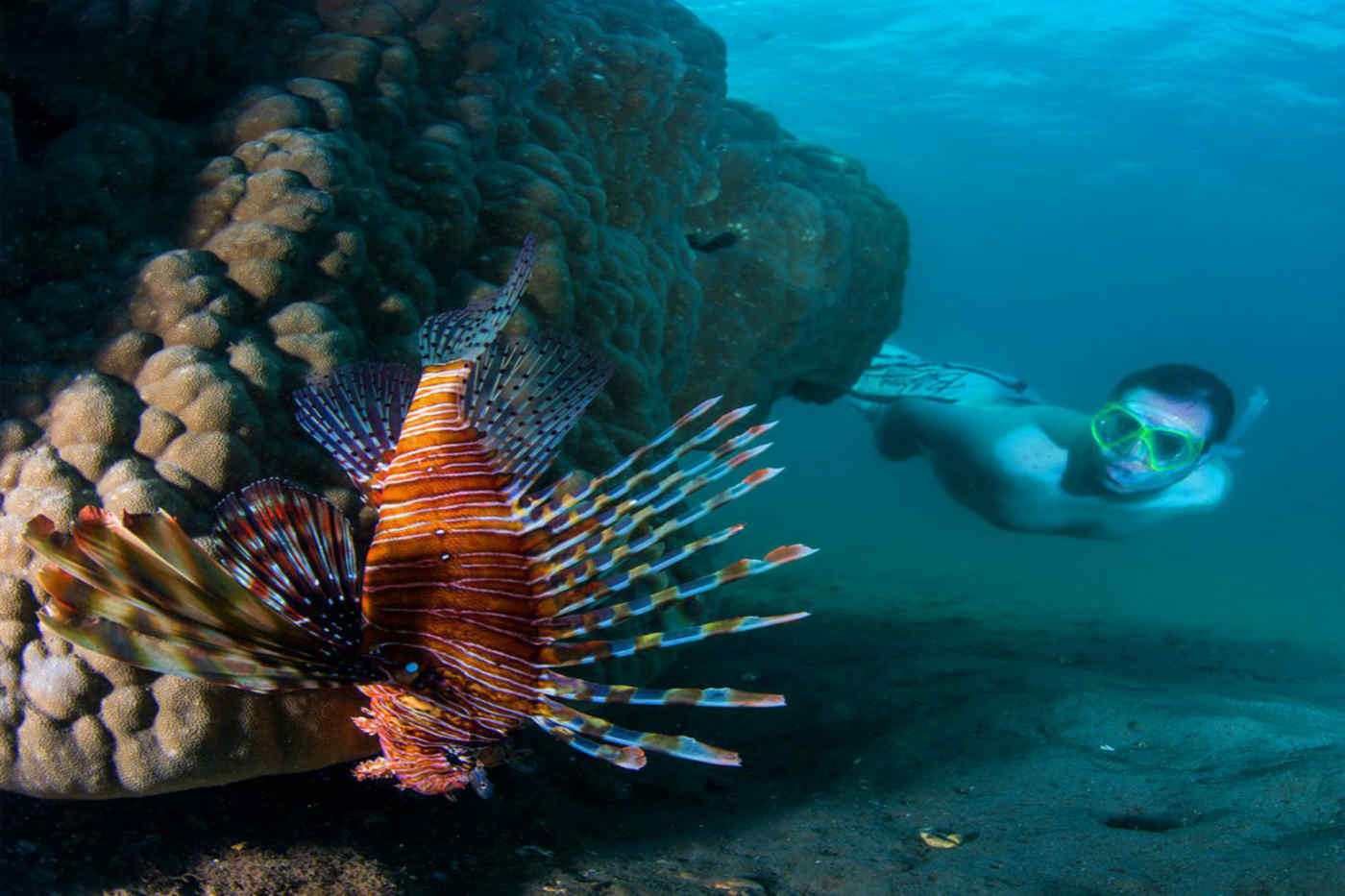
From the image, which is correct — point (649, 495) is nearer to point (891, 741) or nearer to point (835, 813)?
point (835, 813)

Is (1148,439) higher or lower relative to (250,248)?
lower

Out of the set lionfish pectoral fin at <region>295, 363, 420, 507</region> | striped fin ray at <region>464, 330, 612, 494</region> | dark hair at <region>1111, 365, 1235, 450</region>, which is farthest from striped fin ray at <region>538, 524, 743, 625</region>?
dark hair at <region>1111, 365, 1235, 450</region>

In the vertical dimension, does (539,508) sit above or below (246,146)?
below

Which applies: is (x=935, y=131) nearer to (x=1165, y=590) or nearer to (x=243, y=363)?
(x=1165, y=590)

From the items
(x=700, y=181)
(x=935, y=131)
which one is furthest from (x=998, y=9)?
(x=700, y=181)

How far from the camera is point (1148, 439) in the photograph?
25.1 feet

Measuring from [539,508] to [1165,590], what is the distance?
813 inches

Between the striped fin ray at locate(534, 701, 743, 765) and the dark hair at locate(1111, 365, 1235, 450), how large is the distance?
7.78 meters

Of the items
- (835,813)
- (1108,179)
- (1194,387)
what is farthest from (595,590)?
(1108,179)

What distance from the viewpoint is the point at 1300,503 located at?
163 ft

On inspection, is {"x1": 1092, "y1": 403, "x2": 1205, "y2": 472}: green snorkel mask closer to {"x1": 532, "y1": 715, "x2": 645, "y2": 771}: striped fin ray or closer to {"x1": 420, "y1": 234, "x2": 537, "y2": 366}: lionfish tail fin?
{"x1": 420, "y1": 234, "x2": 537, "y2": 366}: lionfish tail fin

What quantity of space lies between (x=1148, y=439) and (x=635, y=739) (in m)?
7.82

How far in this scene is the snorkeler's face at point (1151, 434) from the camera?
7664 millimetres

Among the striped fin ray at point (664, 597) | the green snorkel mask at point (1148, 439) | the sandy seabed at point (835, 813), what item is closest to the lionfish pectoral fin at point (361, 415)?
the striped fin ray at point (664, 597)
